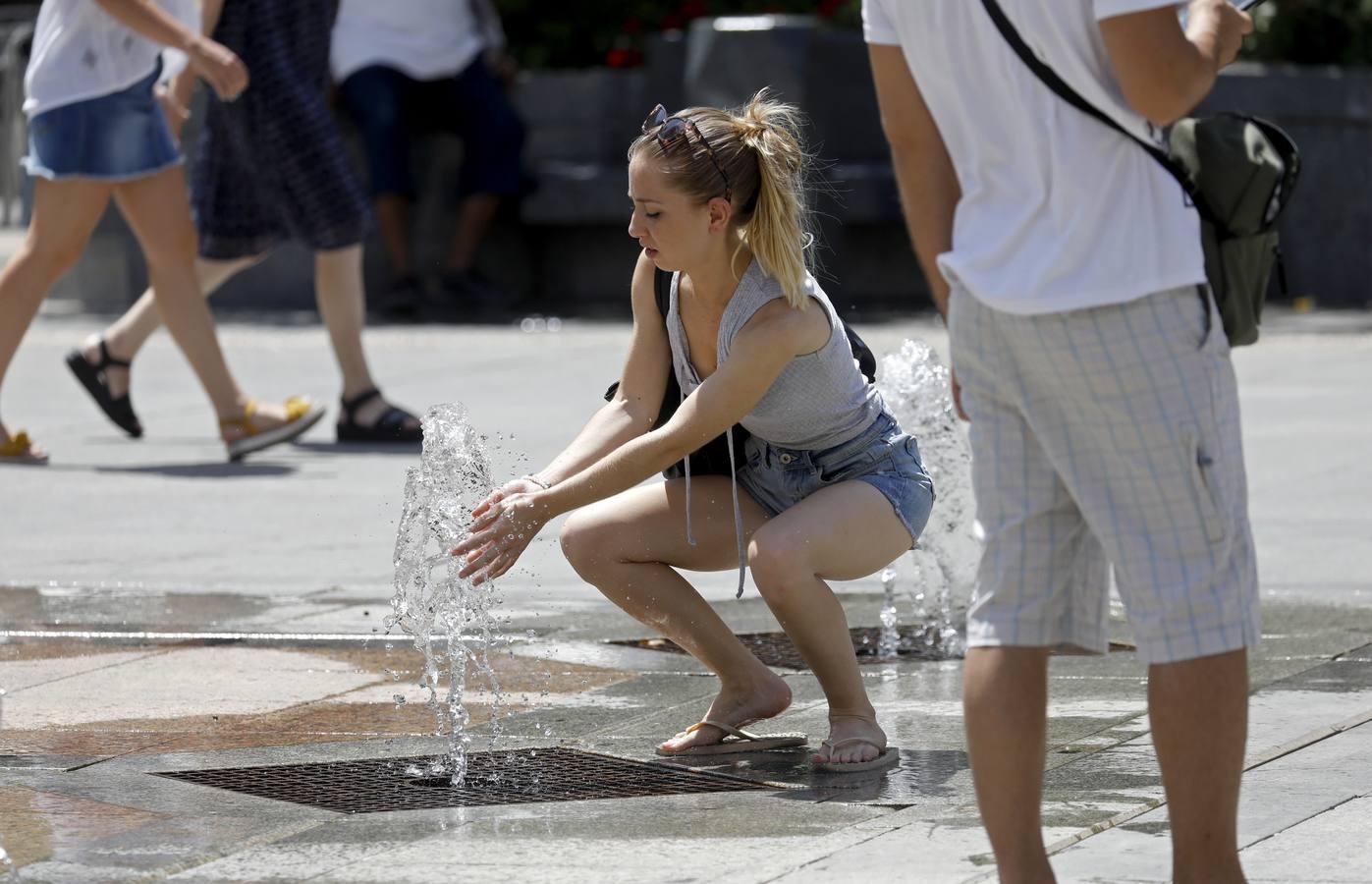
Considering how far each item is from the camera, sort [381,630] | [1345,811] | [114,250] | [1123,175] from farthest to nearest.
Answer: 1. [114,250]
2. [381,630]
3. [1345,811]
4. [1123,175]

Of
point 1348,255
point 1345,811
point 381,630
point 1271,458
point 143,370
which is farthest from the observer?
point 1348,255

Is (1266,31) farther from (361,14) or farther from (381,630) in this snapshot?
(381,630)

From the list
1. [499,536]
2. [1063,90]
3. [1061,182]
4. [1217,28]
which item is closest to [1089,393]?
[1061,182]

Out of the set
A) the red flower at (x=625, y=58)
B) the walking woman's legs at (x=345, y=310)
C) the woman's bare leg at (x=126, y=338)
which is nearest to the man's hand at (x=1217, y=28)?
the walking woman's legs at (x=345, y=310)

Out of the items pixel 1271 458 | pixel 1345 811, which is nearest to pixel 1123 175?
pixel 1345 811

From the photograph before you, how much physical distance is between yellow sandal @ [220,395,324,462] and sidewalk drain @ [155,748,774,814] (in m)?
3.93

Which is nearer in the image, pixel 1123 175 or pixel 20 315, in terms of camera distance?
pixel 1123 175

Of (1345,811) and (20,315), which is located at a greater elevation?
(20,315)

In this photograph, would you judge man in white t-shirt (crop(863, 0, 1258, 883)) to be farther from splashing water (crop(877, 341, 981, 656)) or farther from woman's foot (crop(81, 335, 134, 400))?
woman's foot (crop(81, 335, 134, 400))

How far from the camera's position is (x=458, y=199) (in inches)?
518

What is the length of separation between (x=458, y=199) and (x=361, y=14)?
3.89 feet

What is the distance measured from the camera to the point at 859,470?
4.29 metres

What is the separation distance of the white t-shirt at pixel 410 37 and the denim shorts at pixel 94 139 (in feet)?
16.1

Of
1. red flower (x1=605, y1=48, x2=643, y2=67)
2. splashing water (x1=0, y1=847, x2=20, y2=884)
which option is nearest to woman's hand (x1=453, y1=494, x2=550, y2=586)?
splashing water (x1=0, y1=847, x2=20, y2=884)
